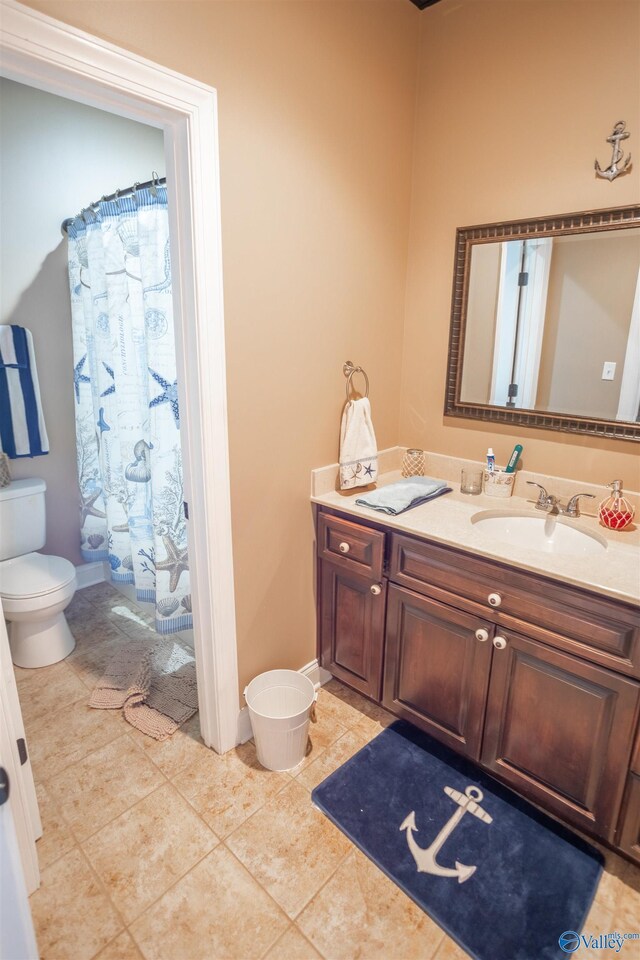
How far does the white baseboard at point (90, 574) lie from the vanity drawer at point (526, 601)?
2104 mm

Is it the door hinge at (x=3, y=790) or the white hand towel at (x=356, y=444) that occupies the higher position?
the white hand towel at (x=356, y=444)

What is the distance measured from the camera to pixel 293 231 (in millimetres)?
1707

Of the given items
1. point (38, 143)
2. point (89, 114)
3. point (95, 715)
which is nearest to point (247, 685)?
point (95, 715)

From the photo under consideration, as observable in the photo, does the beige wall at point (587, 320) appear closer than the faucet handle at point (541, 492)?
Yes

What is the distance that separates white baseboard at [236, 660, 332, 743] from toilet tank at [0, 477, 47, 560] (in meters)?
1.42

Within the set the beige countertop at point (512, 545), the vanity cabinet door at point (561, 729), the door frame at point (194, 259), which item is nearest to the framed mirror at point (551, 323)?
the beige countertop at point (512, 545)

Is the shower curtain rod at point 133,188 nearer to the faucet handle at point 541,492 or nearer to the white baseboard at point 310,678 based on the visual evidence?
the faucet handle at point 541,492

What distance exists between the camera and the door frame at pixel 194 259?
1.13m

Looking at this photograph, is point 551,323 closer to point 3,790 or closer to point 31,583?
point 3,790

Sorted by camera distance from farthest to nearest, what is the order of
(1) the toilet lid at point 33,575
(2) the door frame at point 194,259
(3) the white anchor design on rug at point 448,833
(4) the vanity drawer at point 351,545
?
(1) the toilet lid at point 33,575
(4) the vanity drawer at point 351,545
(3) the white anchor design on rug at point 448,833
(2) the door frame at point 194,259

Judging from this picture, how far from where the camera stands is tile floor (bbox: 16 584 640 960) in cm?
129

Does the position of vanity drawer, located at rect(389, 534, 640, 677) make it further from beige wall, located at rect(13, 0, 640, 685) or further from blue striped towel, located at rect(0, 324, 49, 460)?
blue striped towel, located at rect(0, 324, 49, 460)

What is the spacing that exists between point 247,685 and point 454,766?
80 centimetres

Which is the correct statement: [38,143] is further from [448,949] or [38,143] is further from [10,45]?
[448,949]
